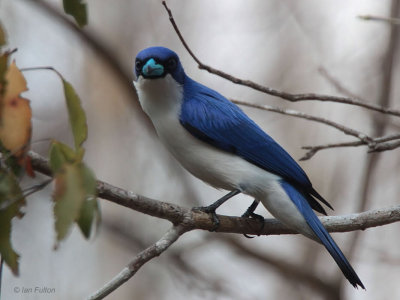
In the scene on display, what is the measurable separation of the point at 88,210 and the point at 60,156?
0.87 ft

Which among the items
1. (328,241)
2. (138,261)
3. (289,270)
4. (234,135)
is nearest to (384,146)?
(328,241)

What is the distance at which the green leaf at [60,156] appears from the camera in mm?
2326

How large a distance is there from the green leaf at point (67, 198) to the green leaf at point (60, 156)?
0.18 m

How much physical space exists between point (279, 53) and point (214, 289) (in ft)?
14.1

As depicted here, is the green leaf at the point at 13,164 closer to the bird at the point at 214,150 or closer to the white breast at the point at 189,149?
the bird at the point at 214,150

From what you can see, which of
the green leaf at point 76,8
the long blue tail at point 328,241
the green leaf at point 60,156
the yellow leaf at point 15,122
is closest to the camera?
the green leaf at point 60,156

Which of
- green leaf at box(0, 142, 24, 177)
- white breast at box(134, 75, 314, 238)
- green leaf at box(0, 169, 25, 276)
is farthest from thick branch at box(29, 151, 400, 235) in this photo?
green leaf at box(0, 169, 25, 276)

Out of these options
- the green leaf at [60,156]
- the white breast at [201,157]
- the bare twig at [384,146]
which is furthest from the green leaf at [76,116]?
the bare twig at [384,146]

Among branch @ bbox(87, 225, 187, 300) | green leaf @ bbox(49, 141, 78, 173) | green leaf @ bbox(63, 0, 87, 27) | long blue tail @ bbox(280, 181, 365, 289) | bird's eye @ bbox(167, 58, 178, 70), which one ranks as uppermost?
green leaf @ bbox(63, 0, 87, 27)

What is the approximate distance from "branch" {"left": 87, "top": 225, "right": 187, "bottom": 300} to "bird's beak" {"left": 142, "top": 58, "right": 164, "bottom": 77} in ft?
Answer: 4.19

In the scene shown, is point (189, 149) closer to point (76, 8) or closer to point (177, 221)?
point (177, 221)

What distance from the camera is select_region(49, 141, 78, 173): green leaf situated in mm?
2326

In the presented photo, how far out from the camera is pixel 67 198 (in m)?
2.03

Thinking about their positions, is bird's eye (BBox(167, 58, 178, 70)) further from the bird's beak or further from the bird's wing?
the bird's wing
